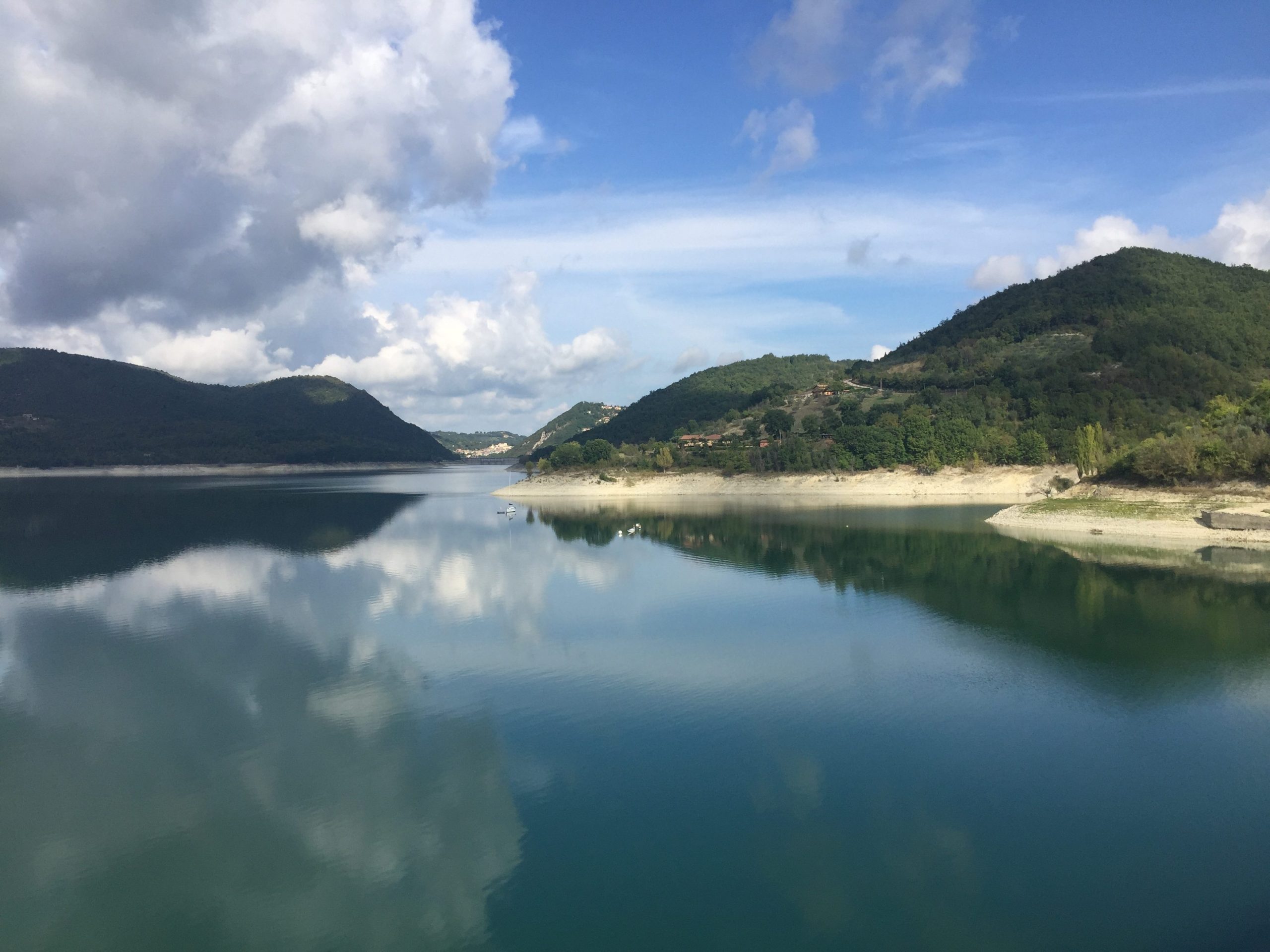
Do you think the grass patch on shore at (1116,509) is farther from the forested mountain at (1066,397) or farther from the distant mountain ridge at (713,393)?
the distant mountain ridge at (713,393)

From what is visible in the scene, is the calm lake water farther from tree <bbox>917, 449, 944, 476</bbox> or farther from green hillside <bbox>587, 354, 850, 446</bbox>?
green hillside <bbox>587, 354, 850, 446</bbox>

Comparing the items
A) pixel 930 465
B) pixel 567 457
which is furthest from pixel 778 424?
pixel 567 457

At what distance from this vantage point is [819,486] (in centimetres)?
8244

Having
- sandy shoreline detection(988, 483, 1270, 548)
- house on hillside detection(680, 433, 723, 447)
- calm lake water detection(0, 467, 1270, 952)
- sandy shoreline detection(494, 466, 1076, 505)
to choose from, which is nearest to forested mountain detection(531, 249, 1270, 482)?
house on hillside detection(680, 433, 723, 447)

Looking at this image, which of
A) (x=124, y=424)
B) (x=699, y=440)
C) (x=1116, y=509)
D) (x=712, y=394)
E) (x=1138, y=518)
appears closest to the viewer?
(x=1138, y=518)

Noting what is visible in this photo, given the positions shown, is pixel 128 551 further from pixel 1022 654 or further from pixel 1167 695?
pixel 1167 695

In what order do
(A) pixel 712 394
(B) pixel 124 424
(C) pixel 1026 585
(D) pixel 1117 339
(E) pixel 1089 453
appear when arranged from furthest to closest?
1. (B) pixel 124 424
2. (A) pixel 712 394
3. (D) pixel 1117 339
4. (E) pixel 1089 453
5. (C) pixel 1026 585

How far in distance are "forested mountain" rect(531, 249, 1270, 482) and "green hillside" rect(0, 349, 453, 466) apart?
3125 inches

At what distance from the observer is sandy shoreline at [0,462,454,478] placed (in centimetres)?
13900

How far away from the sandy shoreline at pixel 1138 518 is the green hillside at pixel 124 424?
492ft

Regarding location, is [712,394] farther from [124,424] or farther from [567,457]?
[124,424]

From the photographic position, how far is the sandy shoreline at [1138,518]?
128 ft

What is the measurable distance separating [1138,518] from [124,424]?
6867 inches

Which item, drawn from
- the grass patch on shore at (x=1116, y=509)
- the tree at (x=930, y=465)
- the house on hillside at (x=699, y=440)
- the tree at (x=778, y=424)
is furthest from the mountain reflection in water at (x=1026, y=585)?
the house on hillside at (x=699, y=440)
